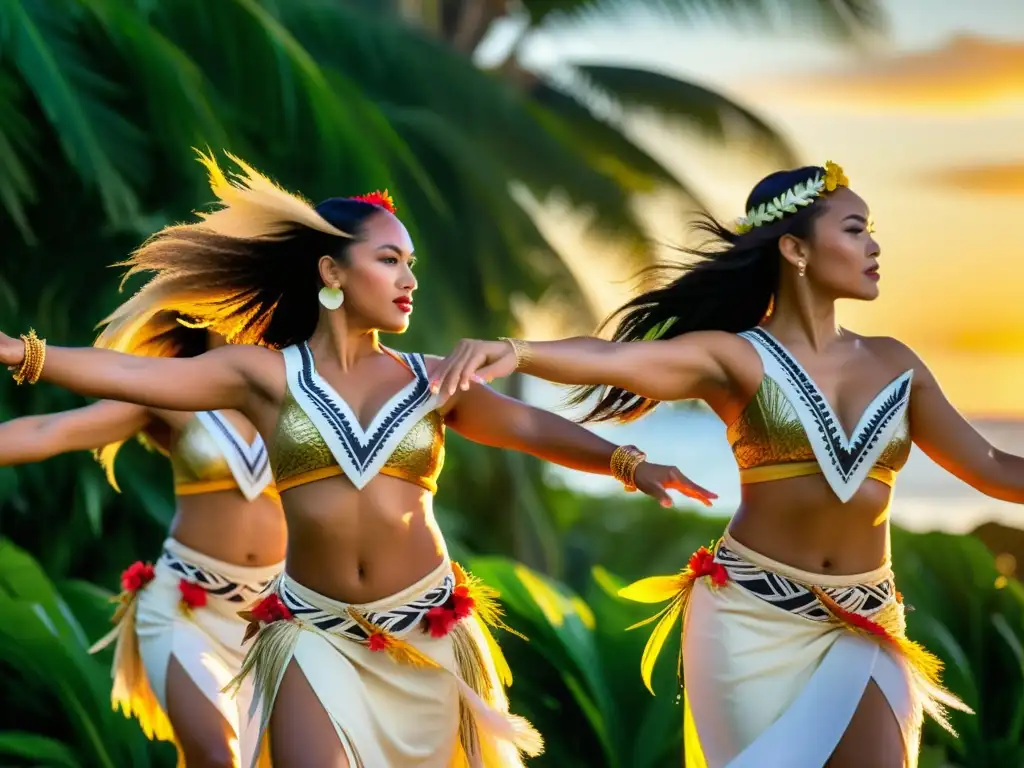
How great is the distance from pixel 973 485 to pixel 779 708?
2.73ft

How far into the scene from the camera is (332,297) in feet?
17.3

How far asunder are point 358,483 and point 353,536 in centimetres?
14

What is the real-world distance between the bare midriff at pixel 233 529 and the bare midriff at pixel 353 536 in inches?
55.0

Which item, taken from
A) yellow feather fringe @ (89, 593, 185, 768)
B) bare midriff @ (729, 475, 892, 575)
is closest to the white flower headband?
bare midriff @ (729, 475, 892, 575)

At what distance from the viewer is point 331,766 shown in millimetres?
4883

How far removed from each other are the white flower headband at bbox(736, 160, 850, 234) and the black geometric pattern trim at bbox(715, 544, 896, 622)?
99 cm

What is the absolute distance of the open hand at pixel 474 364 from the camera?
4898 millimetres

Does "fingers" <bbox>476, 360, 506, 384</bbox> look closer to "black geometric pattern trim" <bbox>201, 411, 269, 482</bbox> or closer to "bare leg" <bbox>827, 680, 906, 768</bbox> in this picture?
"bare leg" <bbox>827, 680, 906, 768</bbox>

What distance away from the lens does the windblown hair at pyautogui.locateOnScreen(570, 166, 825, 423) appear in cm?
559

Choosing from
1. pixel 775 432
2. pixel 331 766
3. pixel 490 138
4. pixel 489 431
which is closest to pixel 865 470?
pixel 775 432

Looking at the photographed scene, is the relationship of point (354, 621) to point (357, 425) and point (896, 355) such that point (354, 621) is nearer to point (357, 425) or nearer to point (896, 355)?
point (357, 425)

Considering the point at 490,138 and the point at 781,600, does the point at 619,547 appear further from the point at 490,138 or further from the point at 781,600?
the point at 781,600

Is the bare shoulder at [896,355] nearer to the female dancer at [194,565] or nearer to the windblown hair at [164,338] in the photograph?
the female dancer at [194,565]

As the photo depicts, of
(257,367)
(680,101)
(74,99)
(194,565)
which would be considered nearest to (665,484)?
(257,367)
